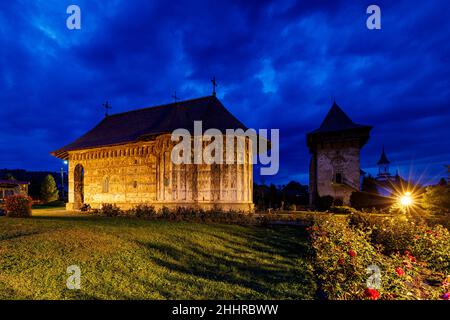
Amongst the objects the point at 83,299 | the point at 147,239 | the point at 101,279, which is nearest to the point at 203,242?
the point at 147,239

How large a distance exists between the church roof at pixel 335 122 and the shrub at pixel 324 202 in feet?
24.6

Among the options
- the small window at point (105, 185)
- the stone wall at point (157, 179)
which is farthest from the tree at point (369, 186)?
the small window at point (105, 185)

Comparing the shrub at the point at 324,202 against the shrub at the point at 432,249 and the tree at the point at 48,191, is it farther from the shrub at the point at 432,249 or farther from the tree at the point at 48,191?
the tree at the point at 48,191

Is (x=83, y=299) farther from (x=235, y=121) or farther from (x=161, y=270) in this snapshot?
(x=235, y=121)

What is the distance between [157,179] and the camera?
67.2 feet

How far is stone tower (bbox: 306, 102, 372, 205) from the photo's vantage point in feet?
99.1

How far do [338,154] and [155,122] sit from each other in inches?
805

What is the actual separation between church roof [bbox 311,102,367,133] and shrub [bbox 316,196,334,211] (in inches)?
A: 295

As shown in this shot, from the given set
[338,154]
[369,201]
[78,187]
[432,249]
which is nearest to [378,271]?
[432,249]

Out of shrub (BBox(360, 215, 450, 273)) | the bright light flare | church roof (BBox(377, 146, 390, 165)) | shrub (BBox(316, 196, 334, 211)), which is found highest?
church roof (BBox(377, 146, 390, 165))

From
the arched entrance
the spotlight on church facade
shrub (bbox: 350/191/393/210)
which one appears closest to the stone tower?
shrub (bbox: 350/191/393/210)

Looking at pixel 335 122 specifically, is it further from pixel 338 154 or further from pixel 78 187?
pixel 78 187

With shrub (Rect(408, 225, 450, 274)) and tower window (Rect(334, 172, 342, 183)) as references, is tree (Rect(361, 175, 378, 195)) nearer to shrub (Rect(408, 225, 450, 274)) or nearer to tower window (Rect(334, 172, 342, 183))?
tower window (Rect(334, 172, 342, 183))
